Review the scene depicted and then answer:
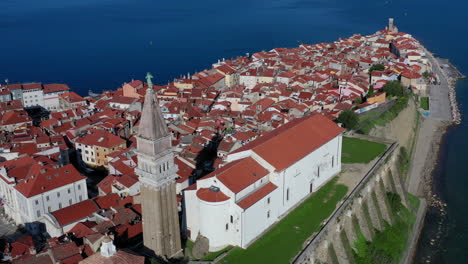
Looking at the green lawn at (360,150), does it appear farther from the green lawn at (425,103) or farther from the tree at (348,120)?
the green lawn at (425,103)

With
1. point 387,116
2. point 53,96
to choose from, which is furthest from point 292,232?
point 53,96

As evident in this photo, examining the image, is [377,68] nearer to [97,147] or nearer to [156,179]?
[97,147]

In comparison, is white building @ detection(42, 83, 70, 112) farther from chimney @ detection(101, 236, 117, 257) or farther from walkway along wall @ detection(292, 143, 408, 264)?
chimney @ detection(101, 236, 117, 257)

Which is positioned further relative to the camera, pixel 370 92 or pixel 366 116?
pixel 370 92

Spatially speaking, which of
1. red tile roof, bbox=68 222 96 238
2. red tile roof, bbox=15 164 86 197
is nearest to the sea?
red tile roof, bbox=68 222 96 238

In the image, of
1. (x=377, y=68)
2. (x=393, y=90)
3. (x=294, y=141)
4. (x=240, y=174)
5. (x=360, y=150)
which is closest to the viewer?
(x=240, y=174)

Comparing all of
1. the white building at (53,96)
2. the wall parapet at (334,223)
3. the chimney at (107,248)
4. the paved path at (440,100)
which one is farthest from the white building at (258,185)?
the white building at (53,96)

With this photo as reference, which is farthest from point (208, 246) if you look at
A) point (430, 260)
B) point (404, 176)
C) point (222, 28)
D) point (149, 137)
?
point (222, 28)

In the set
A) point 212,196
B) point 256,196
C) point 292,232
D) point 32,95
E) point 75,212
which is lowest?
point 75,212
